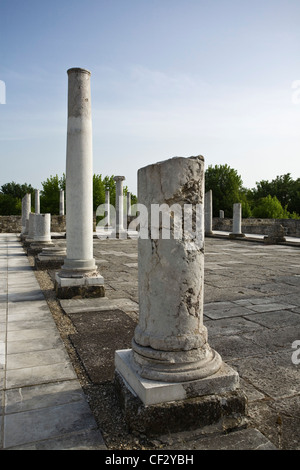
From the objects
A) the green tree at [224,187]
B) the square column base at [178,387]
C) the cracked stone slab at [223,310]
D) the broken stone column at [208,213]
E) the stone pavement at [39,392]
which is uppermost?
the green tree at [224,187]

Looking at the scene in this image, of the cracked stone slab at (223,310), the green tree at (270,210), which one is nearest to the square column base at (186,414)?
the cracked stone slab at (223,310)

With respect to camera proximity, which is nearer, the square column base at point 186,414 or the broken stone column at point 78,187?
the square column base at point 186,414

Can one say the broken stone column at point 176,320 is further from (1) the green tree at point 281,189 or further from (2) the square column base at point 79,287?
(1) the green tree at point 281,189

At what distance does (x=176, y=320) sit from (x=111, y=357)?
1.30m

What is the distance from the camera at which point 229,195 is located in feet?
168

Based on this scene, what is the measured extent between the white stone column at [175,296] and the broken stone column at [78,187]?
3.54 m

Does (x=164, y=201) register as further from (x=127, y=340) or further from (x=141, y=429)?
(x=127, y=340)

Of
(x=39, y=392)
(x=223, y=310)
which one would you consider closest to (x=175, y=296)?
(x=39, y=392)

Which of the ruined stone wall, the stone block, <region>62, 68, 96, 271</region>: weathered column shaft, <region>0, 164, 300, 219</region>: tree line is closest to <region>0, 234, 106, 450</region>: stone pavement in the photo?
the stone block

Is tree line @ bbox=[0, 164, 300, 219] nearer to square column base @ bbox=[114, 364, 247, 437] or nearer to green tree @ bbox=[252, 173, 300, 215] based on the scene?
green tree @ bbox=[252, 173, 300, 215]

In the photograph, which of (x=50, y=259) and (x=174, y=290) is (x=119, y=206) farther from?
(x=174, y=290)

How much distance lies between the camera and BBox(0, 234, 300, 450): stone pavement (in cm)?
230

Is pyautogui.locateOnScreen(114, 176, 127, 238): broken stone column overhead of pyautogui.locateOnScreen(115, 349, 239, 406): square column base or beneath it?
overhead

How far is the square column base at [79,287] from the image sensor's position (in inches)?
232
